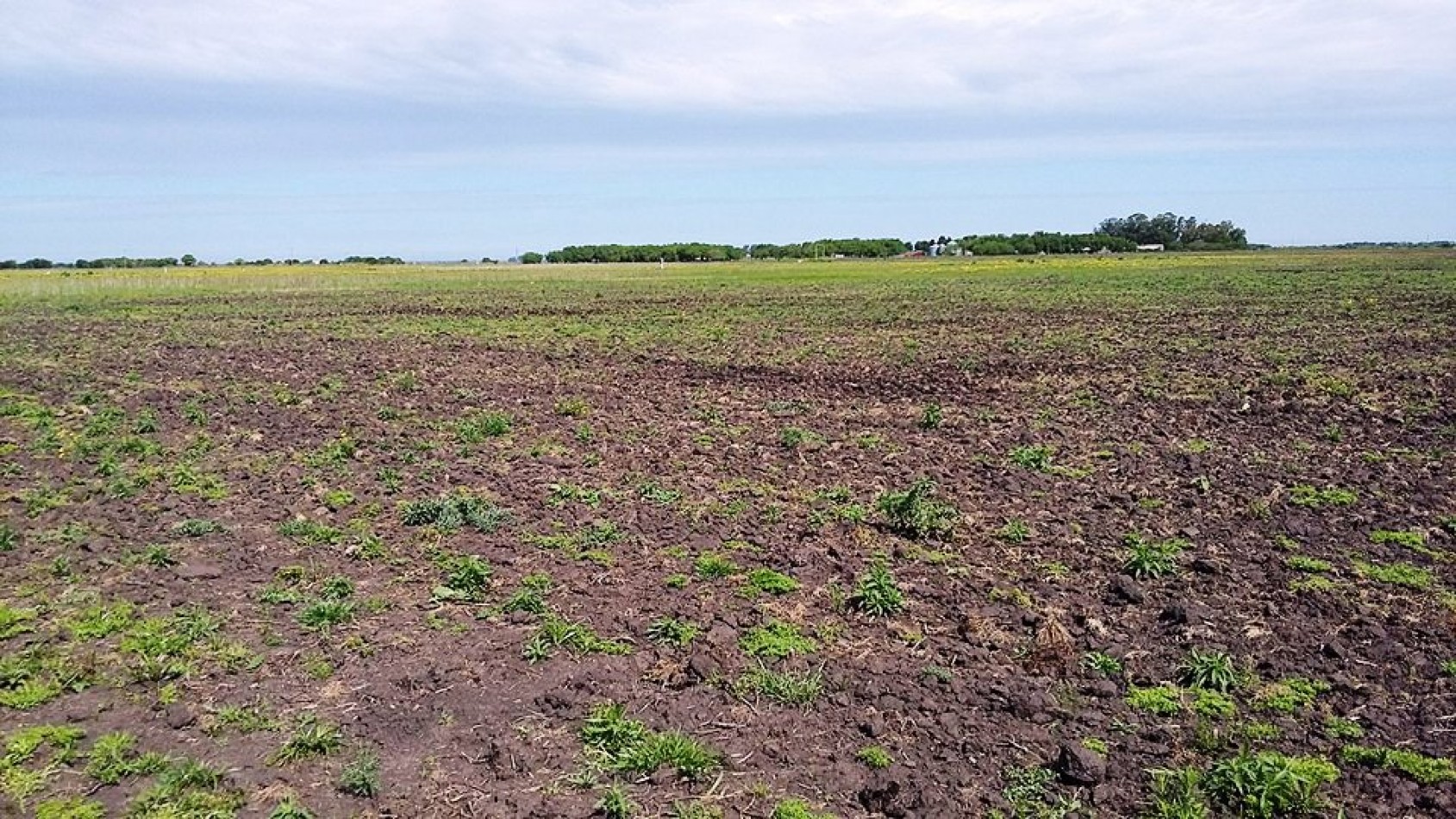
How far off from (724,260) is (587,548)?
148 meters

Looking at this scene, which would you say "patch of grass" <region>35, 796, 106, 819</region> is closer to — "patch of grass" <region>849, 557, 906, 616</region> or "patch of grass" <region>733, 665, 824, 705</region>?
"patch of grass" <region>733, 665, 824, 705</region>

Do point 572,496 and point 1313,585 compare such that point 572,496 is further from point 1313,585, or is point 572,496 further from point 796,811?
point 1313,585

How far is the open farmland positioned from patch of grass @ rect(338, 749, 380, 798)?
0.03 metres

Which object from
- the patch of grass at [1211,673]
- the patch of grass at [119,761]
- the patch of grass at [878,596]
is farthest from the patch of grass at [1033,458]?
the patch of grass at [119,761]

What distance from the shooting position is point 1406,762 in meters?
5.41

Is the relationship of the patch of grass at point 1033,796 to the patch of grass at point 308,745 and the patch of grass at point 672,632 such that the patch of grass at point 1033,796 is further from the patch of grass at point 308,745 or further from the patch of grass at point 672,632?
the patch of grass at point 308,745

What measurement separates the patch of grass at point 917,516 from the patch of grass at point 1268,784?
414 cm

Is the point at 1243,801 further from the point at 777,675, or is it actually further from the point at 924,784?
the point at 777,675

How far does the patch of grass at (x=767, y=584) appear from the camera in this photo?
8.08m

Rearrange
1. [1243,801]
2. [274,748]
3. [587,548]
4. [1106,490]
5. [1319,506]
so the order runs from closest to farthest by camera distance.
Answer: [1243,801], [274,748], [587,548], [1319,506], [1106,490]

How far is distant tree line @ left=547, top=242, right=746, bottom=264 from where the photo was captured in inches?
6334

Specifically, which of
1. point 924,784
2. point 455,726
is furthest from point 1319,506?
point 455,726

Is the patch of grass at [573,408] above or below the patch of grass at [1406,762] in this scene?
above

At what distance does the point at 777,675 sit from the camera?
21.7ft
